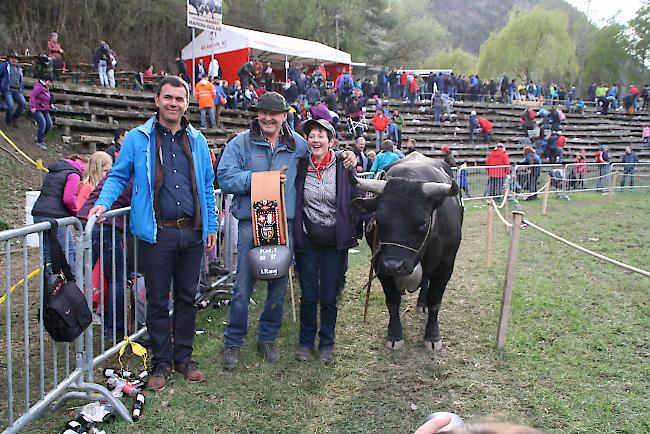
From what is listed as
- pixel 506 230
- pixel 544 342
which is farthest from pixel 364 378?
pixel 506 230

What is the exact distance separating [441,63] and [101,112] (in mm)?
53712

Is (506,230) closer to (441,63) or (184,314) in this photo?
(184,314)

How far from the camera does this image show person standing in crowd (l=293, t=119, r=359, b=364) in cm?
475

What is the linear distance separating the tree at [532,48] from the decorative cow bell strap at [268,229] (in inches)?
1994

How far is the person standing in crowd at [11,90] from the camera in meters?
13.5

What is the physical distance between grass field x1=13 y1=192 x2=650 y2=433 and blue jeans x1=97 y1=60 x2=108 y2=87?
1506cm

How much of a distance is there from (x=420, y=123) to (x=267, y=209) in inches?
924

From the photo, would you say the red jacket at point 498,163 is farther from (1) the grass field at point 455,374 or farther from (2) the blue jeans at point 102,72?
(2) the blue jeans at point 102,72

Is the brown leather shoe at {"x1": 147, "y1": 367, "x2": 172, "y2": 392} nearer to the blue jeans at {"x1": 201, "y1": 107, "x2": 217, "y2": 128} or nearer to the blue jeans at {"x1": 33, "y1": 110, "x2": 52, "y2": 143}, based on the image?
the blue jeans at {"x1": 33, "y1": 110, "x2": 52, "y2": 143}

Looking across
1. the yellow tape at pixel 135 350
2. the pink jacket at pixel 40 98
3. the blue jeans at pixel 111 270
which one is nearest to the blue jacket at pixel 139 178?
the blue jeans at pixel 111 270

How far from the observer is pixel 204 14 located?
67.2 feet

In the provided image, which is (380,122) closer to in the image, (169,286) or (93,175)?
(93,175)

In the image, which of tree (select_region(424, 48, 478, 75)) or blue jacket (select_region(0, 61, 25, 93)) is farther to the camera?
tree (select_region(424, 48, 478, 75))

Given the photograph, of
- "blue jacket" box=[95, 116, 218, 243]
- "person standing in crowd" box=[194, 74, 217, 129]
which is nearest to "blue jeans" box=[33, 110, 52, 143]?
"person standing in crowd" box=[194, 74, 217, 129]
